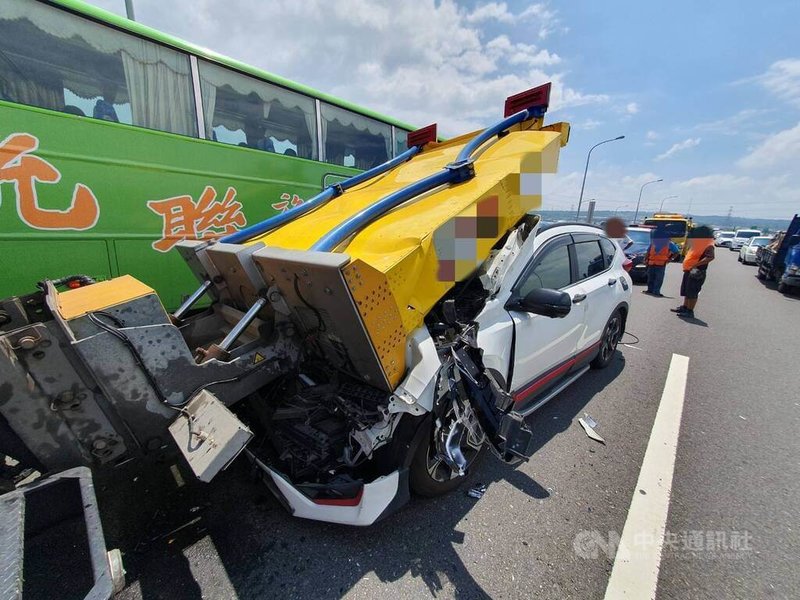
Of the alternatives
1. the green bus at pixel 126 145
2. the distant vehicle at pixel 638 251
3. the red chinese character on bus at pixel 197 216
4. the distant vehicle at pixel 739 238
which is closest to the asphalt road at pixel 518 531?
the green bus at pixel 126 145

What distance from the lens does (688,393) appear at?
13.3 feet

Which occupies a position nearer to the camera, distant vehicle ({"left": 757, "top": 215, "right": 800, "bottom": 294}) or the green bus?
the green bus

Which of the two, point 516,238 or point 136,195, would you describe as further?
point 136,195

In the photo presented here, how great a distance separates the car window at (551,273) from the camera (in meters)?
2.83

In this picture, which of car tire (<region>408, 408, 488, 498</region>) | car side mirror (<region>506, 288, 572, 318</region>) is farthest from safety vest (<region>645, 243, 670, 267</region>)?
car tire (<region>408, 408, 488, 498</region>)

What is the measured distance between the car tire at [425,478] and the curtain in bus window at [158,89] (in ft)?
13.9

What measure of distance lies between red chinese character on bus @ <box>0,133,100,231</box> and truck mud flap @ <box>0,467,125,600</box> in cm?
274

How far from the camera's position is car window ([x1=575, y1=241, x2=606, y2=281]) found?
3548mm

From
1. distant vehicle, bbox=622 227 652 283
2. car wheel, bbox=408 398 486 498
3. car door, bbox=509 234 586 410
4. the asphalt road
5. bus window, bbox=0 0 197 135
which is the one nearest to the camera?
the asphalt road

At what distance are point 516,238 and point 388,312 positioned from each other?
4.40ft

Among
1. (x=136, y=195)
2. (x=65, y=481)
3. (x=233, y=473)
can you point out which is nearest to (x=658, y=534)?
(x=233, y=473)

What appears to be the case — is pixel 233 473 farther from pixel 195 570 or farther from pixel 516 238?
pixel 516 238

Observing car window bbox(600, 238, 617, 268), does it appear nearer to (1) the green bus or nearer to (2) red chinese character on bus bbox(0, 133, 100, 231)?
(1) the green bus

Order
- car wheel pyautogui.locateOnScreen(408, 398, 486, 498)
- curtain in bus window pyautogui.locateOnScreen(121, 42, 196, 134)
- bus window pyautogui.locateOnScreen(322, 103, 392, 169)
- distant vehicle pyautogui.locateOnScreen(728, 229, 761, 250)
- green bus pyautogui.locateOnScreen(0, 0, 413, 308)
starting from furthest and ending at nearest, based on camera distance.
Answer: distant vehicle pyautogui.locateOnScreen(728, 229, 761, 250), bus window pyautogui.locateOnScreen(322, 103, 392, 169), curtain in bus window pyautogui.locateOnScreen(121, 42, 196, 134), green bus pyautogui.locateOnScreen(0, 0, 413, 308), car wheel pyautogui.locateOnScreen(408, 398, 486, 498)
